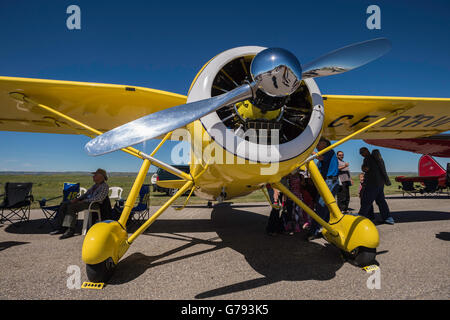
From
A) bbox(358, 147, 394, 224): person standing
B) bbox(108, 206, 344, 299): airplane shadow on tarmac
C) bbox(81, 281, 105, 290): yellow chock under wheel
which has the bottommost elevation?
bbox(108, 206, 344, 299): airplane shadow on tarmac

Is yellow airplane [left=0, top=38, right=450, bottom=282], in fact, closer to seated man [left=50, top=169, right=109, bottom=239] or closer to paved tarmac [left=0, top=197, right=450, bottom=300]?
paved tarmac [left=0, top=197, right=450, bottom=300]

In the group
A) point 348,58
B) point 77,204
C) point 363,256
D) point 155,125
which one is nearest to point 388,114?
point 348,58

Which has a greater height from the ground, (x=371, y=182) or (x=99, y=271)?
(x=371, y=182)

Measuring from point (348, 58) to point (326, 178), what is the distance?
8.31 feet

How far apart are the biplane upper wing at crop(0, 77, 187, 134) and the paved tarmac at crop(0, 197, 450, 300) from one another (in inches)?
82.3

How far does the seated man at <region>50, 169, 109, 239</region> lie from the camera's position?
14.9 feet

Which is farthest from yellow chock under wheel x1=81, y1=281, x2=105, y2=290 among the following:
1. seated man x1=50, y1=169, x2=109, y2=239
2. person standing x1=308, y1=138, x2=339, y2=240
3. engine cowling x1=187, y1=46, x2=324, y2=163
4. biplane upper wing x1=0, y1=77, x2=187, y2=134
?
person standing x1=308, y1=138, x2=339, y2=240

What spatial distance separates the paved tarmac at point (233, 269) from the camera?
2152mm

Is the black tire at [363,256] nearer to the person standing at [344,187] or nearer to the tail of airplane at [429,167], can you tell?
the person standing at [344,187]

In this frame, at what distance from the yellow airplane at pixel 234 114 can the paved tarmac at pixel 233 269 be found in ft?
1.22

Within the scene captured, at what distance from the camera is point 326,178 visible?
4.29 meters

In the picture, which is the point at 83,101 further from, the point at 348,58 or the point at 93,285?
the point at 348,58

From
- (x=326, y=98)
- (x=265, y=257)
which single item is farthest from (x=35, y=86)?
(x=326, y=98)

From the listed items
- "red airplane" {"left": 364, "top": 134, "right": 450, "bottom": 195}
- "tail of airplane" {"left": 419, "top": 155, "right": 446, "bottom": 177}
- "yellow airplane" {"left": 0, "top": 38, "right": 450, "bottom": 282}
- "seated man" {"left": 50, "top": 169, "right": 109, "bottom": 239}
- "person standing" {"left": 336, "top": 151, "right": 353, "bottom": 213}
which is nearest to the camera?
"yellow airplane" {"left": 0, "top": 38, "right": 450, "bottom": 282}
